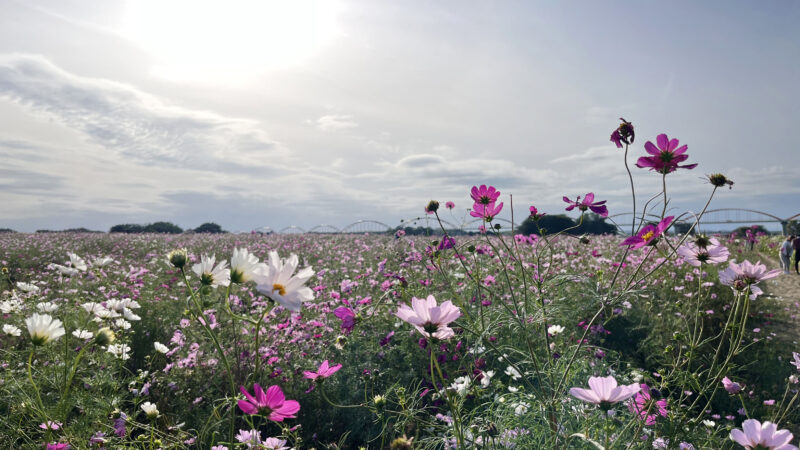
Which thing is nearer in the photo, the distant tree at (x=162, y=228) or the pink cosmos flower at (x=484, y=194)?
the pink cosmos flower at (x=484, y=194)

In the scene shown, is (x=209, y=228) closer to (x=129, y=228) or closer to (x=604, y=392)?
(x=129, y=228)

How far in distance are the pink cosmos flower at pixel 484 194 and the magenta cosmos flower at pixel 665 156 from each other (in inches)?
18.3

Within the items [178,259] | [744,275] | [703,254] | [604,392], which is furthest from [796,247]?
[178,259]

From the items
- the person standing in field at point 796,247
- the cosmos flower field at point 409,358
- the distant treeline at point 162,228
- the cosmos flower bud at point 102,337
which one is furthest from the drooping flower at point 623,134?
the distant treeline at point 162,228

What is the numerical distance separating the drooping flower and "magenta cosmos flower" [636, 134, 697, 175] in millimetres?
102

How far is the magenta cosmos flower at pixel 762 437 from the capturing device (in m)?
1.04

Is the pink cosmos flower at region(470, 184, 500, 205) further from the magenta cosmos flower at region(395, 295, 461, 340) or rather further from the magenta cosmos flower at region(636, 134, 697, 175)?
the magenta cosmos flower at region(395, 295, 461, 340)

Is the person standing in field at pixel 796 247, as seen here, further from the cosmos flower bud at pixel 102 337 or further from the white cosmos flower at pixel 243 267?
the cosmos flower bud at pixel 102 337

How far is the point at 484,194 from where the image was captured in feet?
5.57

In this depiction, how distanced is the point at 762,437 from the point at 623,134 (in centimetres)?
91

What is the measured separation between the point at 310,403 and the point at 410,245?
3.14 meters

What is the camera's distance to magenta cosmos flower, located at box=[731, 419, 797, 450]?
1.04m

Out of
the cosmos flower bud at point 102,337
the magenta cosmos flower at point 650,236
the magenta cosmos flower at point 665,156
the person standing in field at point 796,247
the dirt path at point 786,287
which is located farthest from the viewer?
the person standing in field at point 796,247

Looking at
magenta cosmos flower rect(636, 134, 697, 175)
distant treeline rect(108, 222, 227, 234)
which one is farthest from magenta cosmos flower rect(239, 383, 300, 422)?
distant treeline rect(108, 222, 227, 234)
